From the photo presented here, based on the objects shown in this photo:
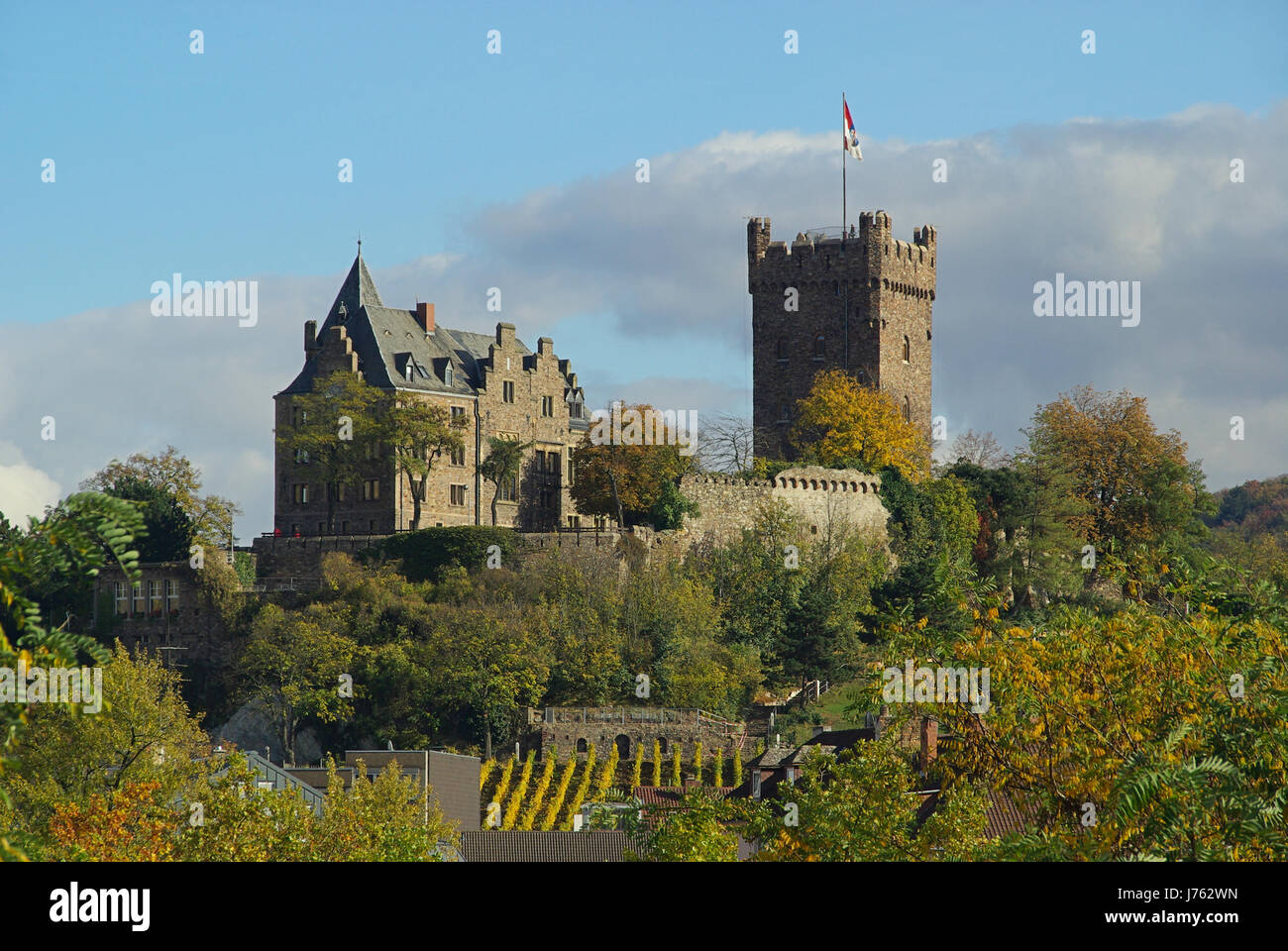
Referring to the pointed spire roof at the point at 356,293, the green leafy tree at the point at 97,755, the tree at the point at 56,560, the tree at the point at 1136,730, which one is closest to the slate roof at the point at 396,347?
the pointed spire roof at the point at 356,293

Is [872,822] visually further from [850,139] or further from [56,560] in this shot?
[850,139]

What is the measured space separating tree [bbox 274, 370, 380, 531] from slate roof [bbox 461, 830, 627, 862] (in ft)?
74.3

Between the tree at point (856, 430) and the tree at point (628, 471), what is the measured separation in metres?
8.60

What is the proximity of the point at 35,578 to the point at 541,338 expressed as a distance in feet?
207

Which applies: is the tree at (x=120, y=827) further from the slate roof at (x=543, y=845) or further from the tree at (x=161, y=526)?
the tree at (x=161, y=526)

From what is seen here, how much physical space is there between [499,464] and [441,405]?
311 centimetres

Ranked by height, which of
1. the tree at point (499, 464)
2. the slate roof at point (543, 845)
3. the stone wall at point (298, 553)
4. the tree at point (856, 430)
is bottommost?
the slate roof at point (543, 845)

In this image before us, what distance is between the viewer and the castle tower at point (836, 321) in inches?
2970

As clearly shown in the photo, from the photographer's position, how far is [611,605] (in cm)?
5950

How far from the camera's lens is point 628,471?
2532 inches

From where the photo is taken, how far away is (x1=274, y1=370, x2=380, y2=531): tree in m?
64.4

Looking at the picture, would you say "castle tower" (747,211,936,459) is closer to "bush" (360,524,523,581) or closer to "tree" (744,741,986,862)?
"bush" (360,524,523,581)

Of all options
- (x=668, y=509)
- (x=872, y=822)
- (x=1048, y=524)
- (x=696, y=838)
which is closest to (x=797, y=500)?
(x=668, y=509)

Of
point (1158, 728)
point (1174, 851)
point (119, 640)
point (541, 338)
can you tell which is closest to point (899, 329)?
point (541, 338)
